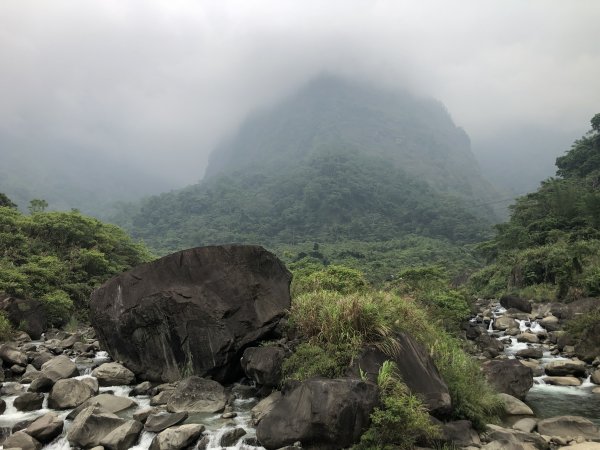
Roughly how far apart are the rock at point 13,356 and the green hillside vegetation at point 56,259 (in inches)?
313

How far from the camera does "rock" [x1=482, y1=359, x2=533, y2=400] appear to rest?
48.1 feet

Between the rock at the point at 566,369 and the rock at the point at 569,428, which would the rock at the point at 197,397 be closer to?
the rock at the point at 569,428

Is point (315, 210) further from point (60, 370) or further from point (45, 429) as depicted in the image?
point (45, 429)

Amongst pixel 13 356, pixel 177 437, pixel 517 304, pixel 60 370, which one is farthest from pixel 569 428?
pixel 517 304

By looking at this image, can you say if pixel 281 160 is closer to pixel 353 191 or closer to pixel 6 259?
pixel 353 191

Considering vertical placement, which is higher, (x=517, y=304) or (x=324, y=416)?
(x=324, y=416)

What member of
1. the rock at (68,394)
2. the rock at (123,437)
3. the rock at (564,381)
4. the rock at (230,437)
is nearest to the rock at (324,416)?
the rock at (230,437)

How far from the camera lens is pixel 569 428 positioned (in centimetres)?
1159

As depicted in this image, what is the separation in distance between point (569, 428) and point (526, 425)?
1.03m

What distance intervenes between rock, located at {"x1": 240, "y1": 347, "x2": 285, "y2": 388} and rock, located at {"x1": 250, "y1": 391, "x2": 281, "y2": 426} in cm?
42

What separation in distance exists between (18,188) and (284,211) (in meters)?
86.6

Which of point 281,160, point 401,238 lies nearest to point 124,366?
point 401,238

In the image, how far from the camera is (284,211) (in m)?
118

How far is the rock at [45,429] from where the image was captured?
32.6 feet
